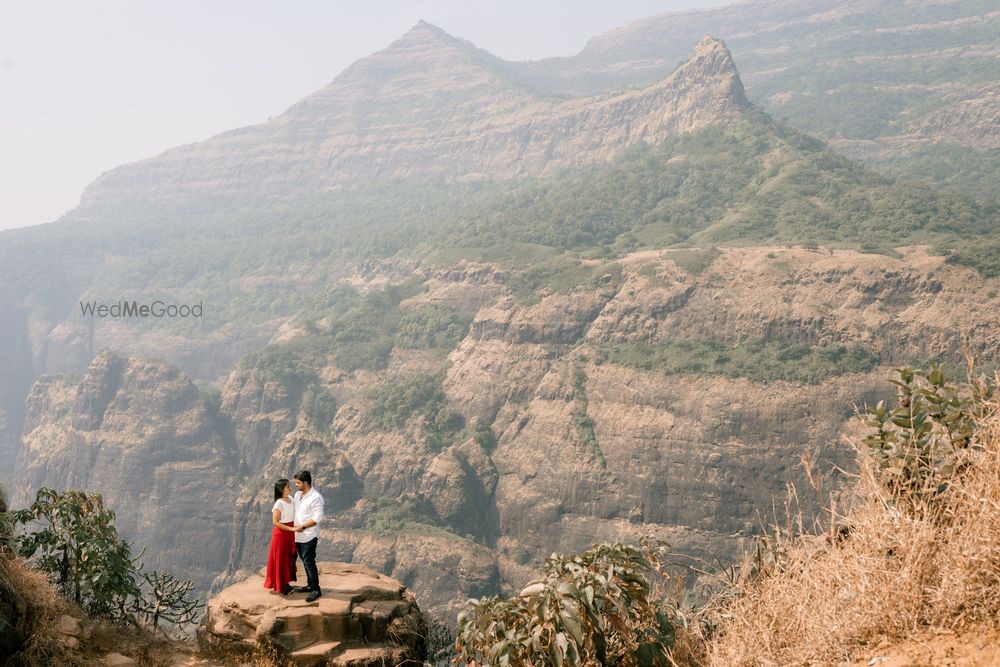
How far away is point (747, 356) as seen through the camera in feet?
179

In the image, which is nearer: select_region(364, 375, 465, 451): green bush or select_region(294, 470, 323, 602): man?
select_region(294, 470, 323, 602): man

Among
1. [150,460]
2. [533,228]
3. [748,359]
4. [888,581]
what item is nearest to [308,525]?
[888,581]

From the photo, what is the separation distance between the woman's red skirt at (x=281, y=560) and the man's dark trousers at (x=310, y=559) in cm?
14

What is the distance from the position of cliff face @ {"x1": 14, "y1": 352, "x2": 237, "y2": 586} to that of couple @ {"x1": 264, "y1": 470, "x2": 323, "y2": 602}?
6555 centimetres

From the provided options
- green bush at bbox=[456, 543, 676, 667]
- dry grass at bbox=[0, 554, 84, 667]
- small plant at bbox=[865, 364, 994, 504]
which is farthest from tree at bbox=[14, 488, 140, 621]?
small plant at bbox=[865, 364, 994, 504]

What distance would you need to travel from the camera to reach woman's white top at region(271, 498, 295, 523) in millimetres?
9625

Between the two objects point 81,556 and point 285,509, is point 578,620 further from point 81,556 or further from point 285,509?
point 81,556

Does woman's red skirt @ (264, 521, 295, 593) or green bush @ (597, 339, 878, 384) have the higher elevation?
A: woman's red skirt @ (264, 521, 295, 593)

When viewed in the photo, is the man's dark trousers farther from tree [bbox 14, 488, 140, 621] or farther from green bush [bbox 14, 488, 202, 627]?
tree [bbox 14, 488, 140, 621]

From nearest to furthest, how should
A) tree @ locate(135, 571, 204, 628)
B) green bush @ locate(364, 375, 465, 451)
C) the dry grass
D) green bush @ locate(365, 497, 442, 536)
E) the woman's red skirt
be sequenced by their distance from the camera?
the dry grass < the woman's red skirt < tree @ locate(135, 571, 204, 628) < green bush @ locate(365, 497, 442, 536) < green bush @ locate(364, 375, 465, 451)

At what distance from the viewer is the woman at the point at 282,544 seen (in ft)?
31.6

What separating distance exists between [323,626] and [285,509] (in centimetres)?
147

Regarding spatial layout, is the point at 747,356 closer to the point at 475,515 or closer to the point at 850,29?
the point at 475,515

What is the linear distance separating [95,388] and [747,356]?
67.2 metres
